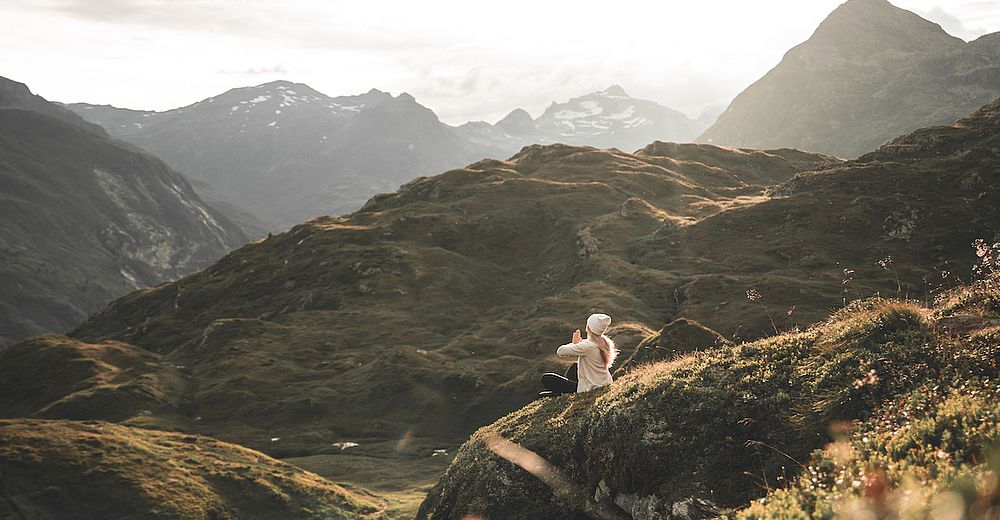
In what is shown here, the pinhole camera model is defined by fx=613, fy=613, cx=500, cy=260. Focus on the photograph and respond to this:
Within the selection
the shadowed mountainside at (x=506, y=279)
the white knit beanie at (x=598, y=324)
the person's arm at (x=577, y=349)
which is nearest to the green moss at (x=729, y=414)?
the person's arm at (x=577, y=349)

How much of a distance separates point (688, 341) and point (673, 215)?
96.2 metres

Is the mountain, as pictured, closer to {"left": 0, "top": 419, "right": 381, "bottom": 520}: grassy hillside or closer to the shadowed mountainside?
the shadowed mountainside

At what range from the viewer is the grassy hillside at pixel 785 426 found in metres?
8.43

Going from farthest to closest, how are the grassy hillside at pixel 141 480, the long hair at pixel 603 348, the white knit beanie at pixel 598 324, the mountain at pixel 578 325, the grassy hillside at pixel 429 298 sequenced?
the grassy hillside at pixel 429 298, the grassy hillside at pixel 141 480, the long hair at pixel 603 348, the white knit beanie at pixel 598 324, the mountain at pixel 578 325

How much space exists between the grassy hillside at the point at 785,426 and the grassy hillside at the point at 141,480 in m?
21.5

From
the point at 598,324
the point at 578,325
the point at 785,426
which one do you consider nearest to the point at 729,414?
the point at 785,426

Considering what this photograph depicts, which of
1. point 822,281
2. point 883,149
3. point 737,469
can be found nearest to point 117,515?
point 737,469

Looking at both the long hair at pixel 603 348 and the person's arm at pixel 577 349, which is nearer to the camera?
the person's arm at pixel 577 349

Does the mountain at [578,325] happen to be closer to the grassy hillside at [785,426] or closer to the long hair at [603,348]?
the grassy hillside at [785,426]

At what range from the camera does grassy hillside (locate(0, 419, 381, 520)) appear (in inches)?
1196

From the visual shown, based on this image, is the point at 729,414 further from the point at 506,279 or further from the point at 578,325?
the point at 506,279

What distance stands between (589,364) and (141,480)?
88.8ft

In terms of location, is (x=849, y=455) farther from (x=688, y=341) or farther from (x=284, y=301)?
(x=284, y=301)

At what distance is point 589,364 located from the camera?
19.4 metres
